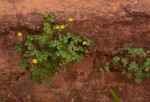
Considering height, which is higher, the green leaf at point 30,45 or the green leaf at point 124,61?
the green leaf at point 30,45

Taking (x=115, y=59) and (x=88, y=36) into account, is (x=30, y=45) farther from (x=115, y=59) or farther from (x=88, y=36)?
(x=115, y=59)

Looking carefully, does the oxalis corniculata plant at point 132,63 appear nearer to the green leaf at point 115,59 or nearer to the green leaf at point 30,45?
the green leaf at point 115,59

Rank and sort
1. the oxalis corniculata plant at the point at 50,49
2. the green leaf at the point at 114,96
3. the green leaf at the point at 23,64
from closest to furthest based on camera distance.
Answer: the oxalis corniculata plant at the point at 50,49 → the green leaf at the point at 23,64 → the green leaf at the point at 114,96

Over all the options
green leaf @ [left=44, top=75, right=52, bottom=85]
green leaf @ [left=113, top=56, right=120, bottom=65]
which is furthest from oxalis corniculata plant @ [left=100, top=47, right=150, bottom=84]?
green leaf @ [left=44, top=75, right=52, bottom=85]

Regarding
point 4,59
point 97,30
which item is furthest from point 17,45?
point 97,30

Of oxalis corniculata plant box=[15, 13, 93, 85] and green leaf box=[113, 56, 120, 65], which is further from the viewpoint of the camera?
green leaf box=[113, 56, 120, 65]

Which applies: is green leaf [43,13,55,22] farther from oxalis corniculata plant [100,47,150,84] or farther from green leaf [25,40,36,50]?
oxalis corniculata plant [100,47,150,84]

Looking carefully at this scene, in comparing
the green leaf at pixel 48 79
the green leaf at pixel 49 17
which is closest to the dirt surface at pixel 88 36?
the green leaf at pixel 49 17
